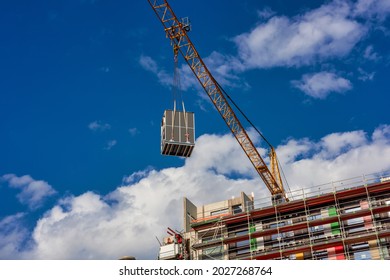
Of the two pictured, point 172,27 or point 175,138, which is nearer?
point 175,138

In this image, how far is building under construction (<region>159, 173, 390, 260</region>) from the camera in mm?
50156

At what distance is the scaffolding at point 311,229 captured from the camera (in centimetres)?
5012

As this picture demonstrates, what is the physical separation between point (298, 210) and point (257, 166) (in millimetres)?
29686

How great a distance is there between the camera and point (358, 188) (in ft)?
170

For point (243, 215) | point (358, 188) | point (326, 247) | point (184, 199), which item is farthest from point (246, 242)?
point (184, 199)

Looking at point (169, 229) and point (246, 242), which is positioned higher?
point (169, 229)

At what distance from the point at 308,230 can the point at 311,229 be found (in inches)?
51.3

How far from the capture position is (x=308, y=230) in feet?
171

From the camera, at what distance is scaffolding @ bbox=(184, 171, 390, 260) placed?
50125 millimetres
